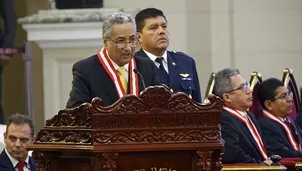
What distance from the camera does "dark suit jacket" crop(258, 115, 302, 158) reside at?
8.38m

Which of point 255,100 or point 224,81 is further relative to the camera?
point 255,100

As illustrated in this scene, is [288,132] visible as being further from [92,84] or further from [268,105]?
[92,84]

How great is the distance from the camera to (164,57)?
21.8 feet

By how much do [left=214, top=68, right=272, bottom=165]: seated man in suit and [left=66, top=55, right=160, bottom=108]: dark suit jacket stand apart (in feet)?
8.30

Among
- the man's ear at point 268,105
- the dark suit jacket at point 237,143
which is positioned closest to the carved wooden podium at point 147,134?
the dark suit jacket at point 237,143

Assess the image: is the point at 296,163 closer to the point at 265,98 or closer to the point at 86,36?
the point at 265,98

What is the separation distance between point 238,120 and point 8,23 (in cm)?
239

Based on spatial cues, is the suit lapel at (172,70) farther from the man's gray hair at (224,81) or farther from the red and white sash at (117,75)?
the man's gray hair at (224,81)

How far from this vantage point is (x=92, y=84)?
5.27m

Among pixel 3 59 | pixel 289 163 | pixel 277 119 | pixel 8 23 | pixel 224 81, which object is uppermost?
pixel 8 23

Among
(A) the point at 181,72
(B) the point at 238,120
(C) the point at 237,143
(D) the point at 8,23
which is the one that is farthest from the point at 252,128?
(D) the point at 8,23

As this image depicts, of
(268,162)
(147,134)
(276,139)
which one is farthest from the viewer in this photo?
(276,139)

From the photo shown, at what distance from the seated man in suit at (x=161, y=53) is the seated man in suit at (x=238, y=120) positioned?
116cm

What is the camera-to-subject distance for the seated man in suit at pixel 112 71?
5223 millimetres
